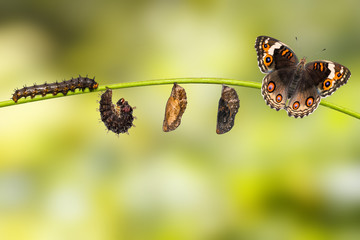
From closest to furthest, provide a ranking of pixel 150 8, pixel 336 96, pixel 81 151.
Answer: pixel 336 96 → pixel 81 151 → pixel 150 8

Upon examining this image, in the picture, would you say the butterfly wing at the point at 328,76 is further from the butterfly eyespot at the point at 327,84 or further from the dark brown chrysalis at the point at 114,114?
the dark brown chrysalis at the point at 114,114

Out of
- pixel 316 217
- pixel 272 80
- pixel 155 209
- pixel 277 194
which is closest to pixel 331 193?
pixel 316 217

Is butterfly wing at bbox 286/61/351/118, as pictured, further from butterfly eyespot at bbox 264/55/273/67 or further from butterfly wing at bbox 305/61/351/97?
butterfly eyespot at bbox 264/55/273/67

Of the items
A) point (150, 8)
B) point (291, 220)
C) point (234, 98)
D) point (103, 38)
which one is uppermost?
point (150, 8)

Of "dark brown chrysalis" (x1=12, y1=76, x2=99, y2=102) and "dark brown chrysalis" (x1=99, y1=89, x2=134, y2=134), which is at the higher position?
"dark brown chrysalis" (x1=12, y1=76, x2=99, y2=102)

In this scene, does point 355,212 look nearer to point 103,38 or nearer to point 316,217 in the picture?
point 316,217

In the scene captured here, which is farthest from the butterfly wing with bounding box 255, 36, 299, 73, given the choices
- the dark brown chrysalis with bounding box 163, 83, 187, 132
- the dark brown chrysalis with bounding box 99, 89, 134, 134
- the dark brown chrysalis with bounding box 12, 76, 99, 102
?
the dark brown chrysalis with bounding box 12, 76, 99, 102

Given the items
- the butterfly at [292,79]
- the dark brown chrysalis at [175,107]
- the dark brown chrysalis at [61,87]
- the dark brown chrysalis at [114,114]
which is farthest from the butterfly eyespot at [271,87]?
the dark brown chrysalis at [61,87]
